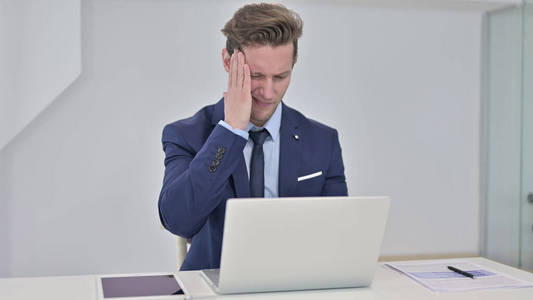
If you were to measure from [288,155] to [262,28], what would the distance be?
0.47 metres

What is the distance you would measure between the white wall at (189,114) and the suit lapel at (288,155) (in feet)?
6.50

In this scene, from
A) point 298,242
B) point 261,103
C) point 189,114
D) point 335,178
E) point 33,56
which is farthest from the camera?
point 189,114

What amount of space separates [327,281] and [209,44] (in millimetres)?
2858

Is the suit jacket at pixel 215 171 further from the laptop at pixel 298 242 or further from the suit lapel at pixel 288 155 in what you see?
the laptop at pixel 298 242

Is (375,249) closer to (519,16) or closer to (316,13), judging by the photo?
(316,13)

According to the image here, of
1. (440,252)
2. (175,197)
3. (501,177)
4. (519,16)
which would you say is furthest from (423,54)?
(175,197)

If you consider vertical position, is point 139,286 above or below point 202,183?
below

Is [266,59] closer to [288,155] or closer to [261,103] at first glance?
[261,103]


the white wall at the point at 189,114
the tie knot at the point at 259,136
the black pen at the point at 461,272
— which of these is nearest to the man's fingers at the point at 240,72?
the tie knot at the point at 259,136

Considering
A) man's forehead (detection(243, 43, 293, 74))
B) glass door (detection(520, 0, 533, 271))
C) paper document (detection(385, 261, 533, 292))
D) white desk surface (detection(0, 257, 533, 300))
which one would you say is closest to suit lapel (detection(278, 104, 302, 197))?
man's forehead (detection(243, 43, 293, 74))

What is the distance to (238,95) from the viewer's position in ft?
6.44

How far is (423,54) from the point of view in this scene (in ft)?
14.8

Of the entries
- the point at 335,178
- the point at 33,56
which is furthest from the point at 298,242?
the point at 33,56

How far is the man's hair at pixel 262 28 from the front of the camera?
2053 mm
